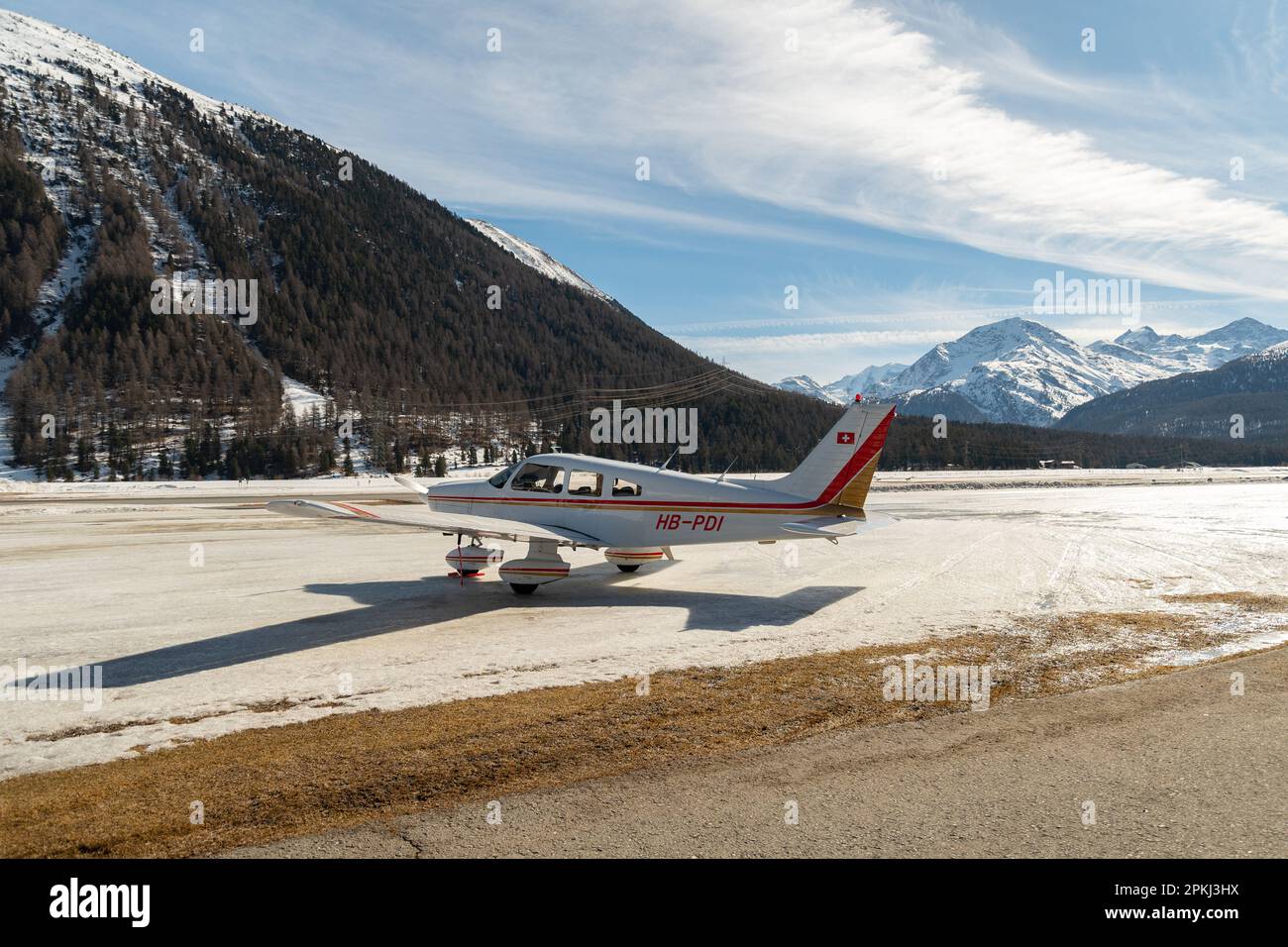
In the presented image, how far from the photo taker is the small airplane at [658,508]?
586 inches

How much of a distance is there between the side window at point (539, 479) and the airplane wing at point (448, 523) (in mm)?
887

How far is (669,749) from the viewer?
258 inches

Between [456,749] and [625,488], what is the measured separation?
938 centimetres

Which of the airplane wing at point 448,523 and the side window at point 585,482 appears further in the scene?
the side window at point 585,482

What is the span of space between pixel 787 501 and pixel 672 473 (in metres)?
2.63

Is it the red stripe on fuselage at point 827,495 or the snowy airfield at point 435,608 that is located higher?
the red stripe on fuselage at point 827,495

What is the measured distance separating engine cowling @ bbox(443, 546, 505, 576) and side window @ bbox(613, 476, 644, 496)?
290 cm

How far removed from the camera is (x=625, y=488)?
15578mm

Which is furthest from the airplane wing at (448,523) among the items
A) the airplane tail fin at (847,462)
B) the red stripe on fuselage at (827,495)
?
the airplane tail fin at (847,462)
